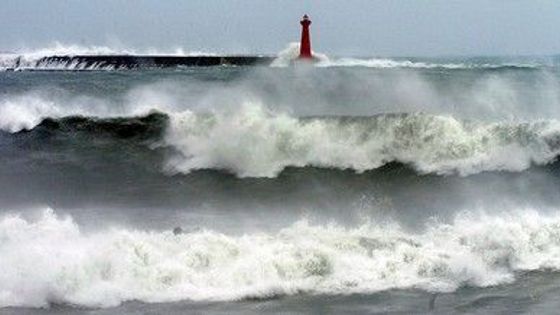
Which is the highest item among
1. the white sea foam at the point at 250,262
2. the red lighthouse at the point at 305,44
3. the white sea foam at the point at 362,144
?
the red lighthouse at the point at 305,44

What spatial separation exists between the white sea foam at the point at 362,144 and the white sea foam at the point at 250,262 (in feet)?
13.7

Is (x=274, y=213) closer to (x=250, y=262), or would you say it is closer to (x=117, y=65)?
(x=250, y=262)

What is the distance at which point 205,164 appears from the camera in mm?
14719

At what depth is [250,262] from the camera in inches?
356

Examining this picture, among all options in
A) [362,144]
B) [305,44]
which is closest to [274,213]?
[362,144]

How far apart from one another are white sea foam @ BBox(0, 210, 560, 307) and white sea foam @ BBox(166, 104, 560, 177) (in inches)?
165

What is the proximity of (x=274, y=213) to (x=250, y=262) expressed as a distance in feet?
10.7

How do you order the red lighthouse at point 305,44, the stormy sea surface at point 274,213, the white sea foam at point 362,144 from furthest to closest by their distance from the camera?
the red lighthouse at point 305,44
the white sea foam at point 362,144
the stormy sea surface at point 274,213

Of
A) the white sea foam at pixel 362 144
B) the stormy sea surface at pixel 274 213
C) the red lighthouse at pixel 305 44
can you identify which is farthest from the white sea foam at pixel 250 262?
the red lighthouse at pixel 305 44

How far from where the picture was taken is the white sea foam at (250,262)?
8.41 meters

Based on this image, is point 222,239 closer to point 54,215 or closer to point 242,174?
point 54,215

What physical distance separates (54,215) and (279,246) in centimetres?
394

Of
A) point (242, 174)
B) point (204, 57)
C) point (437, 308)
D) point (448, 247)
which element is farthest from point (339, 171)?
point (204, 57)

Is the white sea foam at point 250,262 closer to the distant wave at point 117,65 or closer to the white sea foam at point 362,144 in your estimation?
the white sea foam at point 362,144
